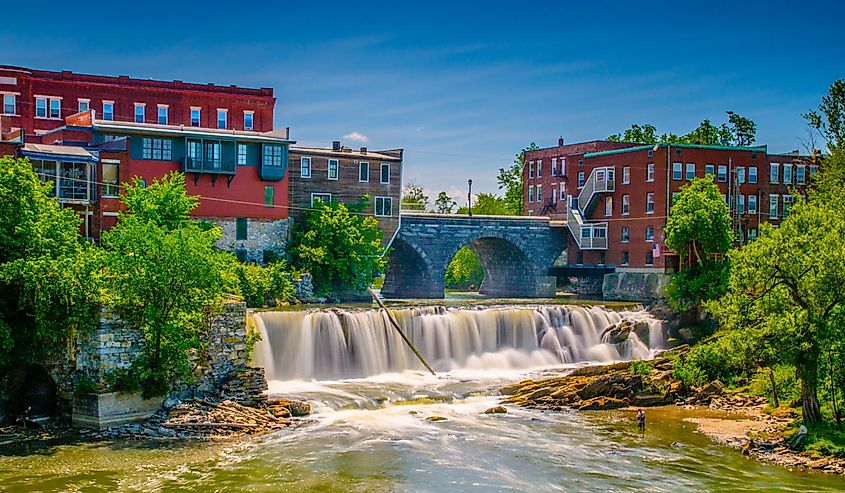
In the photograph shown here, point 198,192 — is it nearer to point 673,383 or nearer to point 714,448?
point 673,383

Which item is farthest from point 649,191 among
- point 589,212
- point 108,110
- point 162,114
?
point 108,110

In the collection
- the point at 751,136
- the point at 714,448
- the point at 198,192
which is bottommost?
the point at 714,448

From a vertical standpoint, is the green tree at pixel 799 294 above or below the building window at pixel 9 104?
below

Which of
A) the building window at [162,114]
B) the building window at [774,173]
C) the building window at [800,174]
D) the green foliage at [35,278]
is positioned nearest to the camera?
the green foliage at [35,278]

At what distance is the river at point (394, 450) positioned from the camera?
2397cm

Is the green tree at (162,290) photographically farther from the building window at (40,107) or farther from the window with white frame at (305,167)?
the building window at (40,107)

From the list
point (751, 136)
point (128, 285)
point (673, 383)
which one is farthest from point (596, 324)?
point (751, 136)

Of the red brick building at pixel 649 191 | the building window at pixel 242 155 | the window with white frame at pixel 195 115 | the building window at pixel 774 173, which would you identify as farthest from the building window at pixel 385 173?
the building window at pixel 774 173

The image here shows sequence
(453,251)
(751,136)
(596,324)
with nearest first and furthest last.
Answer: (596,324) < (453,251) < (751,136)

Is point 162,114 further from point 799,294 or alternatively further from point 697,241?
point 799,294

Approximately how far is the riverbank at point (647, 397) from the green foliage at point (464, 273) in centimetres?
4566

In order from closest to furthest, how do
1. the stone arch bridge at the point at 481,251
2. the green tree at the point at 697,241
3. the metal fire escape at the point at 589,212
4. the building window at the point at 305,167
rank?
the green tree at the point at 697,241, the building window at the point at 305,167, the stone arch bridge at the point at 481,251, the metal fire escape at the point at 589,212

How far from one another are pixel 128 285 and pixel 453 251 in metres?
36.1

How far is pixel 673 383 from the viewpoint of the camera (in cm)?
3709
